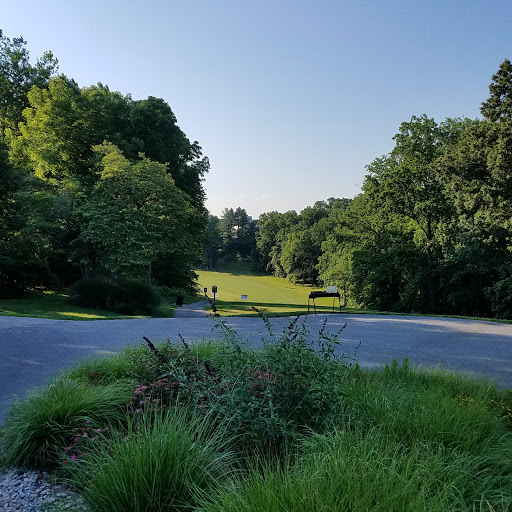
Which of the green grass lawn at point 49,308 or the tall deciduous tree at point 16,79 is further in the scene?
the tall deciduous tree at point 16,79

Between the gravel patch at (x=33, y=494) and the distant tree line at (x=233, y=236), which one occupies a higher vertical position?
the distant tree line at (x=233, y=236)

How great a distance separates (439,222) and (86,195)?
1906 cm

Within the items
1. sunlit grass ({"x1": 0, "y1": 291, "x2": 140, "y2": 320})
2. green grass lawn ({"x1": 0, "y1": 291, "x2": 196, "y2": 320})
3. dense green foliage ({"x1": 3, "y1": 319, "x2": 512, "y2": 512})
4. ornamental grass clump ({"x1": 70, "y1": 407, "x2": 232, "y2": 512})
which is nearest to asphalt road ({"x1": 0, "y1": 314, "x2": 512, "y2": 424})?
dense green foliage ({"x1": 3, "y1": 319, "x2": 512, "y2": 512})

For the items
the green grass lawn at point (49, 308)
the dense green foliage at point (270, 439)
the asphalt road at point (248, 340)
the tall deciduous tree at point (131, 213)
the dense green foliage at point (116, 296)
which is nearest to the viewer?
the dense green foliage at point (270, 439)

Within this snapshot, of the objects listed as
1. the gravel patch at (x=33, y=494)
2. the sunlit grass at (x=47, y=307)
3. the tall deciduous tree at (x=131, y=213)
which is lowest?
the sunlit grass at (x=47, y=307)

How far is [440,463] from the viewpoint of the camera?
1962 millimetres

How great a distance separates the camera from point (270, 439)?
2.56 m

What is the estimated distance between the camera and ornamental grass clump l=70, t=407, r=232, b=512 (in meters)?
1.97

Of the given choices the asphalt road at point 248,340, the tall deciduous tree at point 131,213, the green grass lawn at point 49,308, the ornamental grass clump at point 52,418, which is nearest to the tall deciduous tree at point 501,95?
the asphalt road at point 248,340

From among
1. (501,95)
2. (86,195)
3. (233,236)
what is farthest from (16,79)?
(233,236)

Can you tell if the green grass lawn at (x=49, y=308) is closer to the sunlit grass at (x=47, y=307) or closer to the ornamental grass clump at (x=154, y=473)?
the sunlit grass at (x=47, y=307)

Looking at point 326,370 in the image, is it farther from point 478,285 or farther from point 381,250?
point 381,250

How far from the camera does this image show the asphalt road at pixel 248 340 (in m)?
5.56

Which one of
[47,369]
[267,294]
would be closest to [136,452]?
[47,369]
